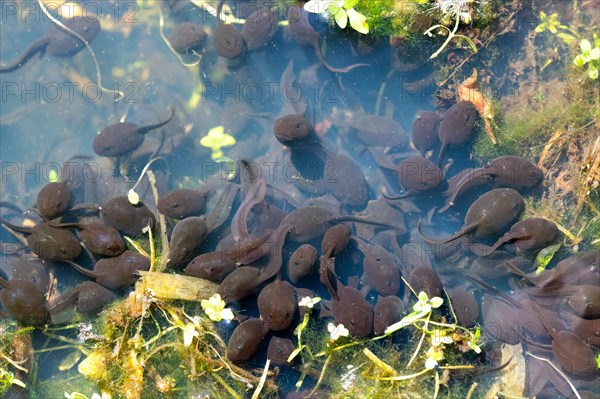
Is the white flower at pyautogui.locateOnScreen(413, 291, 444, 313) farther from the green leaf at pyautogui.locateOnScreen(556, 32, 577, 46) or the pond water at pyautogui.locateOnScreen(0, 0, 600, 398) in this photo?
the green leaf at pyautogui.locateOnScreen(556, 32, 577, 46)

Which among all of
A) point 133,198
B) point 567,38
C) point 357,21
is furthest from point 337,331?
point 567,38

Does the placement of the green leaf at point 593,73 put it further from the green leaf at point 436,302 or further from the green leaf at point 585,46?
the green leaf at point 436,302

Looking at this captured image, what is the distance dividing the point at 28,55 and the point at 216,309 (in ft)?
12.7

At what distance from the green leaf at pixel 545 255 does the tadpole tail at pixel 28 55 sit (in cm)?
583

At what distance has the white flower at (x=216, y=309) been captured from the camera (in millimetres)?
4293

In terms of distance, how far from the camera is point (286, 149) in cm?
549

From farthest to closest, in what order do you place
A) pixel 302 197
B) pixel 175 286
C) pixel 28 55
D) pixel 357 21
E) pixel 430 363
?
pixel 28 55, pixel 302 197, pixel 357 21, pixel 175 286, pixel 430 363

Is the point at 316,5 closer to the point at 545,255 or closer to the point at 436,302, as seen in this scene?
the point at 436,302

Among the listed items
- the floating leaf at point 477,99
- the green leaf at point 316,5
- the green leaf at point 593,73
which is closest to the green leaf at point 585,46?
the green leaf at point 593,73

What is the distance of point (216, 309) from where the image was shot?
171 inches

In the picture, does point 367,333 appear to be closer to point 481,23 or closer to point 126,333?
point 126,333

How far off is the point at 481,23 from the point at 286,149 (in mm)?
2442

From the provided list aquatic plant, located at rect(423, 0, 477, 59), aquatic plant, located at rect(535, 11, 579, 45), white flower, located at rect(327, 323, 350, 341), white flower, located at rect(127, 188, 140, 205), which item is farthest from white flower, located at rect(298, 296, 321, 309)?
aquatic plant, located at rect(535, 11, 579, 45)

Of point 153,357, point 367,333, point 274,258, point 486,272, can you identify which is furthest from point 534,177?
point 153,357
